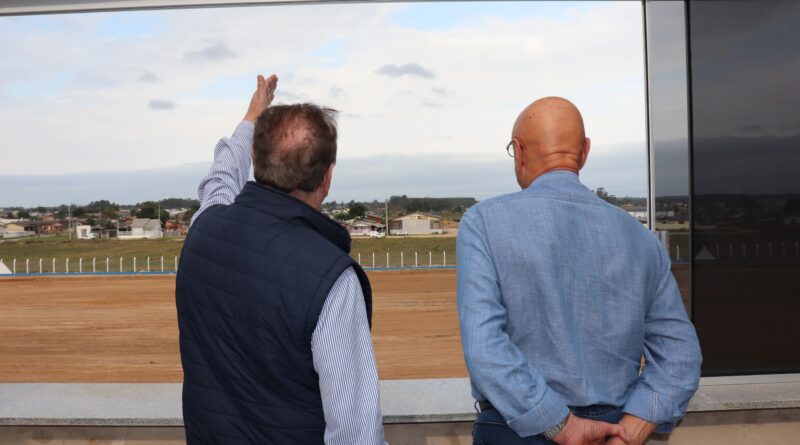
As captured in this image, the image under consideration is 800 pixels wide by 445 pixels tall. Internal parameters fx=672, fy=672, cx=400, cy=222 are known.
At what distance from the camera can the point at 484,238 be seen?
3.04 ft

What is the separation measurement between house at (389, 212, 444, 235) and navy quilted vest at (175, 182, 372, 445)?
102ft

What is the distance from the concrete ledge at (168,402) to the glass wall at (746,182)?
164 millimetres

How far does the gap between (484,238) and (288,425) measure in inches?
14.0

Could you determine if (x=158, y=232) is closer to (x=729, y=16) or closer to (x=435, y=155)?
(x=435, y=155)

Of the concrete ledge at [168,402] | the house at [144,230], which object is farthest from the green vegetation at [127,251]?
the concrete ledge at [168,402]

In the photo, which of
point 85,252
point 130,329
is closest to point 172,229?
point 85,252

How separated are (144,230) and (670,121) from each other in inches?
1280

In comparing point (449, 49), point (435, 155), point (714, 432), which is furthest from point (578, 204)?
point (449, 49)

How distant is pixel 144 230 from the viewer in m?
31.8

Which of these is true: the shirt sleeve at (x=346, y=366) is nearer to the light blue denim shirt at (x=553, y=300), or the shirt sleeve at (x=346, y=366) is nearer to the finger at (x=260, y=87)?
the light blue denim shirt at (x=553, y=300)

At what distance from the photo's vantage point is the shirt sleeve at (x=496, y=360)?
35.1 inches

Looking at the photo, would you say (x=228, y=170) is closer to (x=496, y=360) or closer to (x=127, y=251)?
(x=496, y=360)

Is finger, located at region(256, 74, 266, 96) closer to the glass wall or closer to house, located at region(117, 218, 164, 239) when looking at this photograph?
the glass wall

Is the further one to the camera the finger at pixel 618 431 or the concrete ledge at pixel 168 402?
the concrete ledge at pixel 168 402
